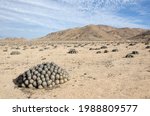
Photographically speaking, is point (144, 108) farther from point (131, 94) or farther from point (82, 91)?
point (82, 91)

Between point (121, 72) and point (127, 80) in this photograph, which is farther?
point (121, 72)

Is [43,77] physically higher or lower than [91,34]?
lower

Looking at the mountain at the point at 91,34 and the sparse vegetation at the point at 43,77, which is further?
the mountain at the point at 91,34

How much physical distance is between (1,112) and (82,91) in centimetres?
336

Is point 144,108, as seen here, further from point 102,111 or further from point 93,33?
point 93,33

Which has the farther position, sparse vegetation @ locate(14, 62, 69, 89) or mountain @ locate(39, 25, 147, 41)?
mountain @ locate(39, 25, 147, 41)

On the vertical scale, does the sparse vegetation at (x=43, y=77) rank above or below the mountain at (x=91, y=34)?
below

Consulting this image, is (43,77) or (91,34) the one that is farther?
(91,34)

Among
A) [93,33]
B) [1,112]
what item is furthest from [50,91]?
[93,33]

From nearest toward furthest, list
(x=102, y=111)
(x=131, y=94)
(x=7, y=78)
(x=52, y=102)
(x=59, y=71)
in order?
(x=102, y=111) < (x=52, y=102) < (x=131, y=94) < (x=59, y=71) < (x=7, y=78)

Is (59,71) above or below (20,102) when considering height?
above

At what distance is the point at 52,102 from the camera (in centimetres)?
869

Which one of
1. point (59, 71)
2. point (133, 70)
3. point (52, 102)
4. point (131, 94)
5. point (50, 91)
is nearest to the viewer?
point (52, 102)

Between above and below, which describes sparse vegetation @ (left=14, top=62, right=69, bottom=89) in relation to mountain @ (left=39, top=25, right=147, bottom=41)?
below
